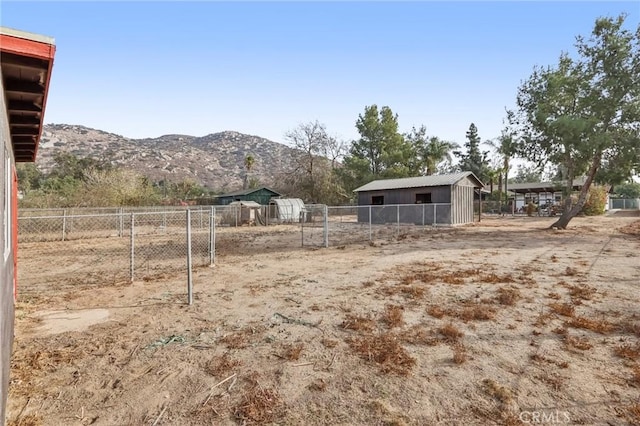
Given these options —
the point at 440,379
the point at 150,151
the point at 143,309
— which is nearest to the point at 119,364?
the point at 143,309

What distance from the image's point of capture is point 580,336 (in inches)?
172

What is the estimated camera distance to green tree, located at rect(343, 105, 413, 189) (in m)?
40.9

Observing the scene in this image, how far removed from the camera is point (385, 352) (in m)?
3.97

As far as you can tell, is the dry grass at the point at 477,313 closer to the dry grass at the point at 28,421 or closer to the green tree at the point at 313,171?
the dry grass at the point at 28,421

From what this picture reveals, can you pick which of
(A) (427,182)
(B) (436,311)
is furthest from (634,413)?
(A) (427,182)

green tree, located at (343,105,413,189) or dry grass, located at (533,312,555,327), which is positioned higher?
green tree, located at (343,105,413,189)

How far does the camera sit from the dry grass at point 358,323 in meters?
4.78

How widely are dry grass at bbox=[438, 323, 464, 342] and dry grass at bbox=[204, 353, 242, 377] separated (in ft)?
8.86

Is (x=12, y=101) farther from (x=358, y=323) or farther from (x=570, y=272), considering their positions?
(x=570, y=272)

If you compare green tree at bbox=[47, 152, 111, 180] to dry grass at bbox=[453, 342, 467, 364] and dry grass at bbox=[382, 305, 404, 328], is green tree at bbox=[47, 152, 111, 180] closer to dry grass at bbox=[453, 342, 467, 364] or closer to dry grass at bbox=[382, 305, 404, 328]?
dry grass at bbox=[382, 305, 404, 328]

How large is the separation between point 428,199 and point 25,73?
23512 millimetres

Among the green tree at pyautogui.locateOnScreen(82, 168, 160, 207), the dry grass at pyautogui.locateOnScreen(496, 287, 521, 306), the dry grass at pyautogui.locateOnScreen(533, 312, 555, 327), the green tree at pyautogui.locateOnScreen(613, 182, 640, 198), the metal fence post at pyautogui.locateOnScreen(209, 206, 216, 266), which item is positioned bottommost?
the dry grass at pyautogui.locateOnScreen(533, 312, 555, 327)

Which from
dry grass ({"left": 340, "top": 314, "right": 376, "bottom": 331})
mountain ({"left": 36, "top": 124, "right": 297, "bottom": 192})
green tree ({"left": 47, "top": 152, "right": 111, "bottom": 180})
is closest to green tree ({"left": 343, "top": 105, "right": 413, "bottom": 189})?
mountain ({"left": 36, "top": 124, "right": 297, "bottom": 192})

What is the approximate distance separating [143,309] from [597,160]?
22555 mm
